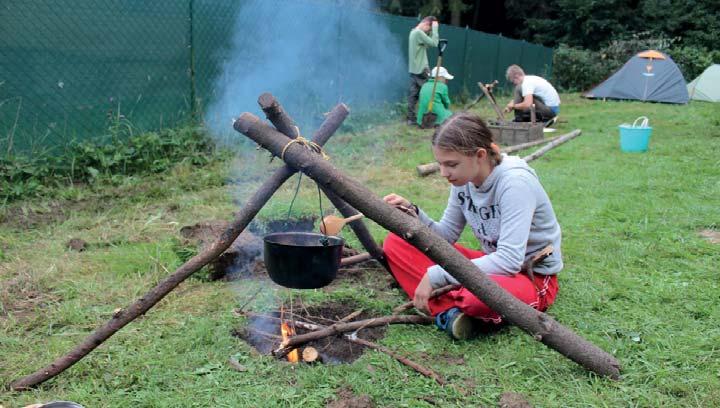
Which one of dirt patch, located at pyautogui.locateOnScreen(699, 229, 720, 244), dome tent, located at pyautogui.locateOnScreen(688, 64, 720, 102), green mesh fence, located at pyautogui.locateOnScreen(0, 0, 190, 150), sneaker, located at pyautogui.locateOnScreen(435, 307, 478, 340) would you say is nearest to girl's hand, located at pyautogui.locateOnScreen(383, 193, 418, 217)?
sneaker, located at pyautogui.locateOnScreen(435, 307, 478, 340)

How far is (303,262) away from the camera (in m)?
2.70

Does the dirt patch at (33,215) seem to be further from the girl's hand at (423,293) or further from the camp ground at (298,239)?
the girl's hand at (423,293)

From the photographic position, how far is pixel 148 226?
16.2 feet

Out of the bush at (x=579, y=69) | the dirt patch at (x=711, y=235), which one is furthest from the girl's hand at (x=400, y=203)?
the bush at (x=579, y=69)

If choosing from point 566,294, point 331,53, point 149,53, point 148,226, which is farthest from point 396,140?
point 566,294

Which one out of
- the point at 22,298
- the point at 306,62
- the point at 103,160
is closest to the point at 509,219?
the point at 22,298

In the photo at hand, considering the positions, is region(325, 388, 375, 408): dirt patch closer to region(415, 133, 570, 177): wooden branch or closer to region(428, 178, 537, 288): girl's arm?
region(428, 178, 537, 288): girl's arm

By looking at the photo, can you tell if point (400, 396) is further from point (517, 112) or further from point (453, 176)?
point (517, 112)

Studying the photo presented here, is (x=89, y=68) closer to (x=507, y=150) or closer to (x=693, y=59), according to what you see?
(x=507, y=150)

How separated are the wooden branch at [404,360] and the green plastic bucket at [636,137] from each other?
6.76 meters

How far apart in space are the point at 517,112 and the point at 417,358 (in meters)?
8.55

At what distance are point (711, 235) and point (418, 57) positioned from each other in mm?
7576

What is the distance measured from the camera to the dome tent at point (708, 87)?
16.6 meters

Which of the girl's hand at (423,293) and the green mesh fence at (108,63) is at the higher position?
the green mesh fence at (108,63)
